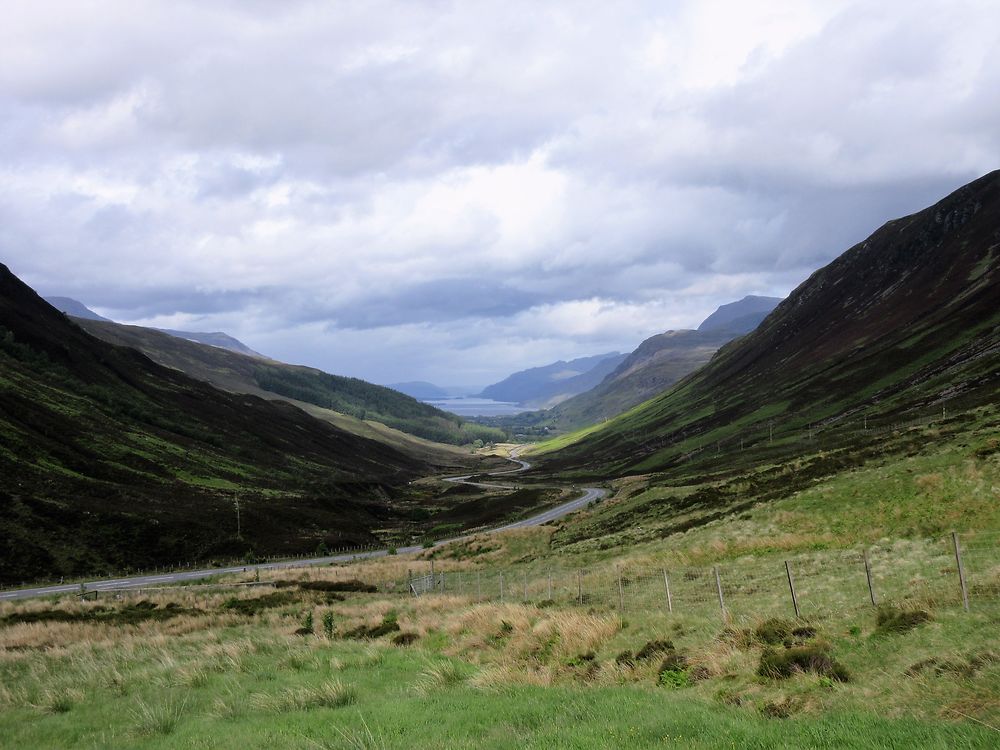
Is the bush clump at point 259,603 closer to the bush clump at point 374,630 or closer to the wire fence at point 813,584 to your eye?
the bush clump at point 374,630

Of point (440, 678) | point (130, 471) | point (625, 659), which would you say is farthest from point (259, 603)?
point (130, 471)

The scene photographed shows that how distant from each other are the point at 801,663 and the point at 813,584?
10.8m

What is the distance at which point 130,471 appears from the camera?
4178 inches

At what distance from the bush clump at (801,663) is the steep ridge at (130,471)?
7955 cm

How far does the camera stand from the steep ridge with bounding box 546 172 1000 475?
300ft

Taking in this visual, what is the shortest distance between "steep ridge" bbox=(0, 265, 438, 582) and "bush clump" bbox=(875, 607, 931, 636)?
266ft

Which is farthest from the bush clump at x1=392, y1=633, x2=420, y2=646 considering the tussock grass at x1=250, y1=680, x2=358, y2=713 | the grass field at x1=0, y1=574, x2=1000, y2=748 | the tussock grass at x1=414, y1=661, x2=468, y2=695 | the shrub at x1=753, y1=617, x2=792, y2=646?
the shrub at x1=753, y1=617, x2=792, y2=646

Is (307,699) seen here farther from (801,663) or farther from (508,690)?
(801,663)

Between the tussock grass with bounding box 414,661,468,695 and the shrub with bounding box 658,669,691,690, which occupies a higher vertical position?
the shrub with bounding box 658,669,691,690

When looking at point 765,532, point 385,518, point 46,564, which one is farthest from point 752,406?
point 46,564

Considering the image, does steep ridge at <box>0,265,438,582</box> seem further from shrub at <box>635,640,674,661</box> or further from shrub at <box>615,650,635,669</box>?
shrub at <box>635,640,674,661</box>

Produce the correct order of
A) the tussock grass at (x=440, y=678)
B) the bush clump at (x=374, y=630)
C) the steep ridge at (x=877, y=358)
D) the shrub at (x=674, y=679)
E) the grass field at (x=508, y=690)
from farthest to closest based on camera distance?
the steep ridge at (x=877, y=358) < the bush clump at (x=374, y=630) < the tussock grass at (x=440, y=678) < the shrub at (x=674, y=679) < the grass field at (x=508, y=690)

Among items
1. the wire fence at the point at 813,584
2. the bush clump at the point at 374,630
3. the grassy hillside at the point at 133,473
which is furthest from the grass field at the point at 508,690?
the grassy hillside at the point at 133,473

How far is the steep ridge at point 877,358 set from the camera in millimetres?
91562
